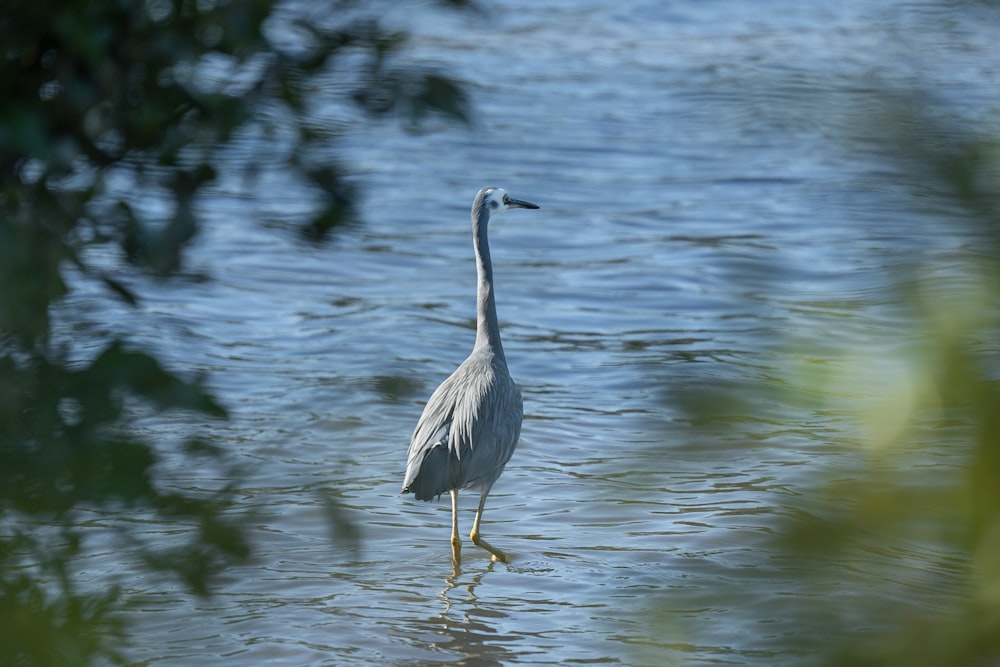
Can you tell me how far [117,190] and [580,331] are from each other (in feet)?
25.7

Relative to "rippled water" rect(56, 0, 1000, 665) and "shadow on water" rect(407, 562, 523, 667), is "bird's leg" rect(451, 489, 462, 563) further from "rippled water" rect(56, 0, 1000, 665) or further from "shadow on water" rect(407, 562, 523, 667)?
"shadow on water" rect(407, 562, 523, 667)

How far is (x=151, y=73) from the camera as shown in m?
1.16

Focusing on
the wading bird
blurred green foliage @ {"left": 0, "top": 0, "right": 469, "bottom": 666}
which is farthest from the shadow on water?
blurred green foliage @ {"left": 0, "top": 0, "right": 469, "bottom": 666}

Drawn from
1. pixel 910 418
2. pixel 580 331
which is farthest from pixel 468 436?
pixel 910 418

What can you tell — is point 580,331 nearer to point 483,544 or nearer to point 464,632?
point 483,544

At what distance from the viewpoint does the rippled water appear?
59cm

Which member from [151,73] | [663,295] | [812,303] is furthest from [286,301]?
[812,303]

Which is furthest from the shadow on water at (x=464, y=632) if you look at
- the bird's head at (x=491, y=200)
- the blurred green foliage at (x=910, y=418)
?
the blurred green foliage at (x=910, y=418)

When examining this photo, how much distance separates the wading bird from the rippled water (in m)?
0.16

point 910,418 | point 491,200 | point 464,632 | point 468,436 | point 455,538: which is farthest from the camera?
point 491,200

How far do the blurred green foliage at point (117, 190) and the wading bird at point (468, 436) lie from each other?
14.4 feet

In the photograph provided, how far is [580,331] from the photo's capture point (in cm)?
896

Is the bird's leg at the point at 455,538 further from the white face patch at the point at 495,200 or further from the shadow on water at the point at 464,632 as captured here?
the white face patch at the point at 495,200

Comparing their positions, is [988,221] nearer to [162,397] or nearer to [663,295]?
[162,397]
